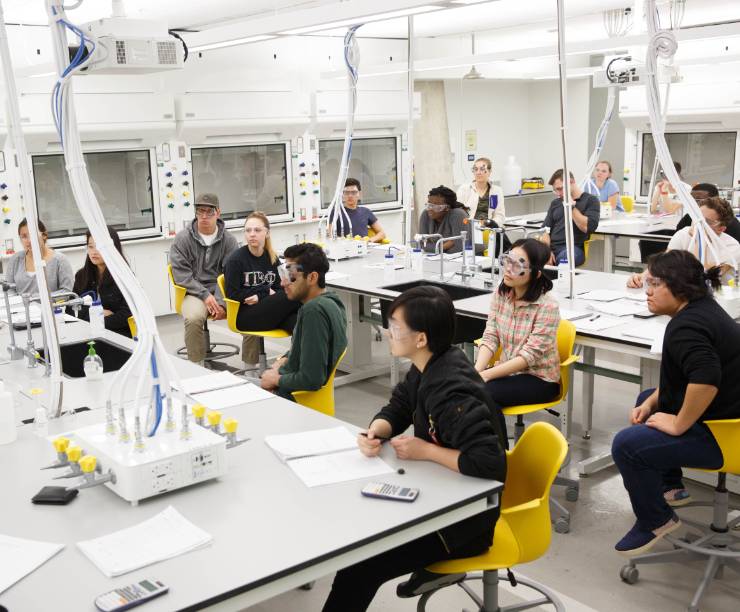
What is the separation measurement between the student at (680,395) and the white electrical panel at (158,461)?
146 centimetres

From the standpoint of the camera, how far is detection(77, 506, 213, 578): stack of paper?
5.95 ft

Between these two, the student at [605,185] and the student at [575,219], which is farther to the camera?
the student at [605,185]

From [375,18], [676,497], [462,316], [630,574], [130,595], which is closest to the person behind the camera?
[130,595]

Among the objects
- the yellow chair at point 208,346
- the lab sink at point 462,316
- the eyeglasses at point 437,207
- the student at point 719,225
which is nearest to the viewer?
the student at point 719,225

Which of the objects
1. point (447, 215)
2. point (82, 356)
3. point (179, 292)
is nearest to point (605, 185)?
point (447, 215)

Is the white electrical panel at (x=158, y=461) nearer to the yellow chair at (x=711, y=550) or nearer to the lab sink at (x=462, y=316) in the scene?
the yellow chair at (x=711, y=550)

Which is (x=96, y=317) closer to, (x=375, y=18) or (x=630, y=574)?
(x=375, y=18)

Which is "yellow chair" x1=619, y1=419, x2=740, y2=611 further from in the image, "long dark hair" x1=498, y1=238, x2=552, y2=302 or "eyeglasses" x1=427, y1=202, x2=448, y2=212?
"eyeglasses" x1=427, y1=202, x2=448, y2=212

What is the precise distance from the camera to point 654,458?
2.77 m

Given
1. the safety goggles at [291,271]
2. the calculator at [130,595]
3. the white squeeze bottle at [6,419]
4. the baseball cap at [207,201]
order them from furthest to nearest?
the baseball cap at [207,201] < the safety goggles at [291,271] < the white squeeze bottle at [6,419] < the calculator at [130,595]

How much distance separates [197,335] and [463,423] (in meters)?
3.62

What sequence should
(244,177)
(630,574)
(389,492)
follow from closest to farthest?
(389,492) < (630,574) < (244,177)

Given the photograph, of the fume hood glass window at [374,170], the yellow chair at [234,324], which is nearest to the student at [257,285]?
the yellow chair at [234,324]

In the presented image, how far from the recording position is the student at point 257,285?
491 cm
